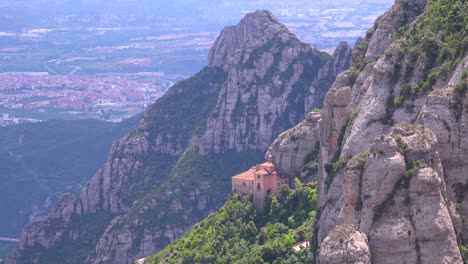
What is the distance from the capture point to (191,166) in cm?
13538

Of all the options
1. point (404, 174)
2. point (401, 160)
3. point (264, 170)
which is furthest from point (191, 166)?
point (404, 174)

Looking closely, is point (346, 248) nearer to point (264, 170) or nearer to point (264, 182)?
point (264, 182)

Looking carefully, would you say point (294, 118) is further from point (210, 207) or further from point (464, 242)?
point (464, 242)

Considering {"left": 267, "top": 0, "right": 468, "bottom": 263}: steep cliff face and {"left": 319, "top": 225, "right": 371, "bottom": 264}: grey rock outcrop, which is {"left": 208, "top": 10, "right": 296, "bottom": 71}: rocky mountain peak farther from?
{"left": 319, "top": 225, "right": 371, "bottom": 264}: grey rock outcrop

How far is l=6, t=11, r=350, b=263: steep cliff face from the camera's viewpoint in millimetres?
128000

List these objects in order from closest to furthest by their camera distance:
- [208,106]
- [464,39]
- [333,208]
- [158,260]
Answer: [333,208] < [464,39] < [158,260] < [208,106]

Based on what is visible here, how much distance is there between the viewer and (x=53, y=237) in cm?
13500

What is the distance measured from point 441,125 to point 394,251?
6.86m

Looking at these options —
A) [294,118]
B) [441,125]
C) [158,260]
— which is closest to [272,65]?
[294,118]

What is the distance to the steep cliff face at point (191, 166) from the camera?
5039 inches

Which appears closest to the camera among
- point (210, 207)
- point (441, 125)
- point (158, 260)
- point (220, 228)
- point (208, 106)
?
point (441, 125)

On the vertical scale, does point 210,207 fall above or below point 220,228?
below

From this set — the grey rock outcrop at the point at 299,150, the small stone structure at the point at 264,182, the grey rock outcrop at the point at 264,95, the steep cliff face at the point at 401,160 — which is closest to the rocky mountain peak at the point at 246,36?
the grey rock outcrop at the point at 264,95

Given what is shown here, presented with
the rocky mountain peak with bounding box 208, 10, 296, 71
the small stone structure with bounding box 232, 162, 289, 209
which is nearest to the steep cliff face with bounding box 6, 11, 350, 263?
the rocky mountain peak with bounding box 208, 10, 296, 71
